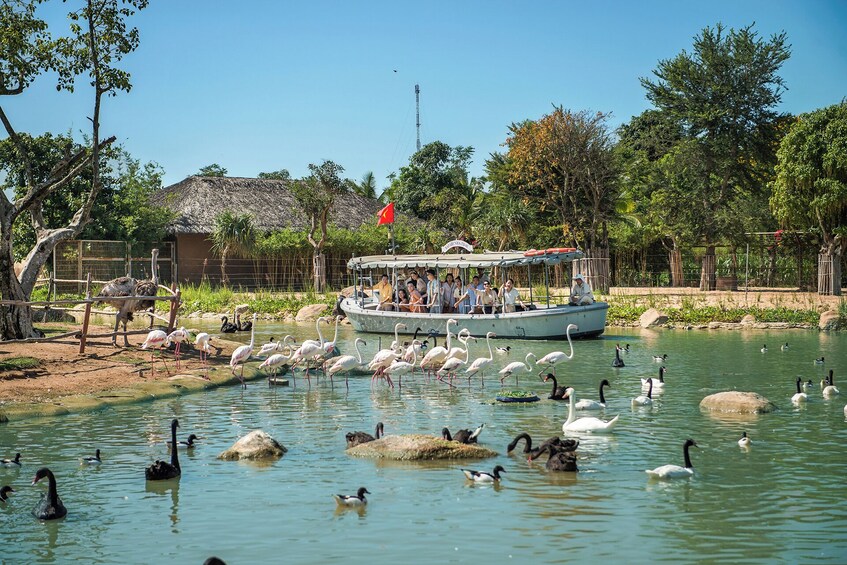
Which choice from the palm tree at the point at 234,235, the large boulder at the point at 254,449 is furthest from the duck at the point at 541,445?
the palm tree at the point at 234,235

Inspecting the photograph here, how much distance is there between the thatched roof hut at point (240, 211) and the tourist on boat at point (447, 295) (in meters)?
18.3

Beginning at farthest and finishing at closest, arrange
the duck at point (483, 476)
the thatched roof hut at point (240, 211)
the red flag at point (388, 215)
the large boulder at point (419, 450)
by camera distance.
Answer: the thatched roof hut at point (240, 211) → the red flag at point (388, 215) → the large boulder at point (419, 450) → the duck at point (483, 476)

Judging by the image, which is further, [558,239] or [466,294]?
[558,239]

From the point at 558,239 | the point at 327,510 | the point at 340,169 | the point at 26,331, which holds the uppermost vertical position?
the point at 340,169

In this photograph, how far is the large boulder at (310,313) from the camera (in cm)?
3681

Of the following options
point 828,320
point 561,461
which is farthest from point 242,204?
point 561,461

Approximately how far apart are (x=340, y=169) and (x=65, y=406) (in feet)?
105

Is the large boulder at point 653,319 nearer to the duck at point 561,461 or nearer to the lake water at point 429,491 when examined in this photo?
the lake water at point 429,491

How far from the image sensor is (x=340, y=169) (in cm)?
4684

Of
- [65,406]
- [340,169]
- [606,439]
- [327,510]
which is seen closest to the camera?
[327,510]

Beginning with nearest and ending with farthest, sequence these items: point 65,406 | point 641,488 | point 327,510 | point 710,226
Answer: point 327,510, point 641,488, point 65,406, point 710,226

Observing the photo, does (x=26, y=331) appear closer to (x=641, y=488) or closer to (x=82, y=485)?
(x=82, y=485)

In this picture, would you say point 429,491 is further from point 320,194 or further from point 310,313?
point 320,194

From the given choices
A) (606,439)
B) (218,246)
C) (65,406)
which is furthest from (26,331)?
(218,246)
